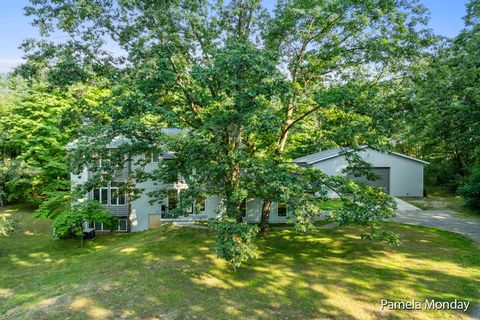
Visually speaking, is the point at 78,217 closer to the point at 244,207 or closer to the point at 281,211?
the point at 244,207

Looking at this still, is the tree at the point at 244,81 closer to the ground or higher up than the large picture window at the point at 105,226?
higher up

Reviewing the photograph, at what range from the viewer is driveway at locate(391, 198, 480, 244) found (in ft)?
49.8

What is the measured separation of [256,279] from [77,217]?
12129 millimetres

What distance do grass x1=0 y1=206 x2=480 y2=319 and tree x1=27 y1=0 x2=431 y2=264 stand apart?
6.79 feet

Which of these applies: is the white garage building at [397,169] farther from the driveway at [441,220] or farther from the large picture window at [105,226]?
the large picture window at [105,226]

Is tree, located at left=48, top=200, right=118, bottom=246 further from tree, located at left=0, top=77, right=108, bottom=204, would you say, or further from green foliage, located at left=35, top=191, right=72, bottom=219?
tree, located at left=0, top=77, right=108, bottom=204

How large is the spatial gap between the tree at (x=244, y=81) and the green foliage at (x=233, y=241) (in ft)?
2.89

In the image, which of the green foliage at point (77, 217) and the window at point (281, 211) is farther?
the window at point (281, 211)

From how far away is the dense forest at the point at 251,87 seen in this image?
33.0 ft

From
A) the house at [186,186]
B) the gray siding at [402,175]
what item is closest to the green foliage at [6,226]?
the house at [186,186]

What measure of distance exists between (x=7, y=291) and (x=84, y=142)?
662cm

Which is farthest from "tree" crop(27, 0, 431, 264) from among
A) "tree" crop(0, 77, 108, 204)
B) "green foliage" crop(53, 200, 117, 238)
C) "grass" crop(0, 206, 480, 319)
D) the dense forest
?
"tree" crop(0, 77, 108, 204)

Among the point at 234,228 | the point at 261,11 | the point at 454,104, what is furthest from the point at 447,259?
the point at 261,11

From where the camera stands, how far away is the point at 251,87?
9906 millimetres
